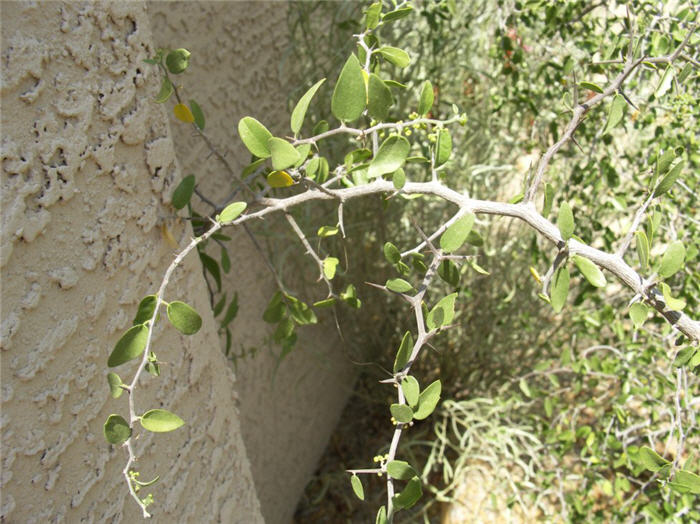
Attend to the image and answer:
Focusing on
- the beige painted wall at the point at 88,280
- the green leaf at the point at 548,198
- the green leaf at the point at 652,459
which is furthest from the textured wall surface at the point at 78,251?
the green leaf at the point at 652,459

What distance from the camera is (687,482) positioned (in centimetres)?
60

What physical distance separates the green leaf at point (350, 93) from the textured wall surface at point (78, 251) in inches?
7.3

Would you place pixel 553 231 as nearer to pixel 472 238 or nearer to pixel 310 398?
pixel 472 238

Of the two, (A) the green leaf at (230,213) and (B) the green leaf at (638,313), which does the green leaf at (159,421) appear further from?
(B) the green leaf at (638,313)

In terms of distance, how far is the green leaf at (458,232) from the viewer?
61 cm

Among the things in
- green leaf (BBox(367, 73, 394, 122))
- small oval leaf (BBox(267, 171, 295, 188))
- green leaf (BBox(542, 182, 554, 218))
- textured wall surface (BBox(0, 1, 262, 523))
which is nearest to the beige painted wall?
textured wall surface (BBox(0, 1, 262, 523))

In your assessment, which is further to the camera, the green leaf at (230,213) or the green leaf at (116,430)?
the green leaf at (230,213)

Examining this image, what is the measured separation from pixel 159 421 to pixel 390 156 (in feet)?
1.03

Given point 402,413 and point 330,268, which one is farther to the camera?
point 330,268

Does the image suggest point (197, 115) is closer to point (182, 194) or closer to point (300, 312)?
point (182, 194)

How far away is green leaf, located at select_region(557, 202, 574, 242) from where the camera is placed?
572mm

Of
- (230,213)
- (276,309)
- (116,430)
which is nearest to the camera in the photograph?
(116,430)

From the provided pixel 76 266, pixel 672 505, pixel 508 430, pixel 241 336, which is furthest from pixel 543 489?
pixel 76 266

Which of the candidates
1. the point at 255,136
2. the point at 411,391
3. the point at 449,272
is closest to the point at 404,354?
the point at 411,391
